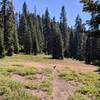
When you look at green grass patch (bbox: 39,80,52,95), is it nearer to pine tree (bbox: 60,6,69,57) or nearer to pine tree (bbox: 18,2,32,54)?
pine tree (bbox: 18,2,32,54)

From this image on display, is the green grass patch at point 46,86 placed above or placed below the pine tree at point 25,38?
below

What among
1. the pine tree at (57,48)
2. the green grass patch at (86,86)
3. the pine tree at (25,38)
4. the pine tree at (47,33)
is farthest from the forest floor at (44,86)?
the pine tree at (47,33)

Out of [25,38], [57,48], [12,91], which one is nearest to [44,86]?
[12,91]

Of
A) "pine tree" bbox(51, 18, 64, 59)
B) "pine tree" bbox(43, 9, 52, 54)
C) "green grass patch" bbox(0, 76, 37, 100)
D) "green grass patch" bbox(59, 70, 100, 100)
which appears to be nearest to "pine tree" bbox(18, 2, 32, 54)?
"pine tree" bbox(51, 18, 64, 59)

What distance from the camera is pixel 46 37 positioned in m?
137

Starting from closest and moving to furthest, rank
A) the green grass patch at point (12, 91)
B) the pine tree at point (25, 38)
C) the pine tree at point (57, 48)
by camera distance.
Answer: the green grass patch at point (12, 91)
the pine tree at point (57, 48)
the pine tree at point (25, 38)

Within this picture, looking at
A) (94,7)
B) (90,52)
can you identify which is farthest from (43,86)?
(90,52)

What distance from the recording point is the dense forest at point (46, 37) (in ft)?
209

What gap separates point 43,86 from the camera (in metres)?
26.6

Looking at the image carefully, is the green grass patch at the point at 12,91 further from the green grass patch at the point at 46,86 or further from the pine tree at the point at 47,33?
the pine tree at the point at 47,33

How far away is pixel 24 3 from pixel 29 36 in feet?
127

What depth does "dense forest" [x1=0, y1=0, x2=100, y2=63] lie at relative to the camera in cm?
6362

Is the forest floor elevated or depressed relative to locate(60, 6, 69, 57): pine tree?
depressed

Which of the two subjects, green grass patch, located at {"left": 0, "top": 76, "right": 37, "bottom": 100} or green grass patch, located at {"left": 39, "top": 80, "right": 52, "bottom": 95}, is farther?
green grass patch, located at {"left": 39, "top": 80, "right": 52, "bottom": 95}
